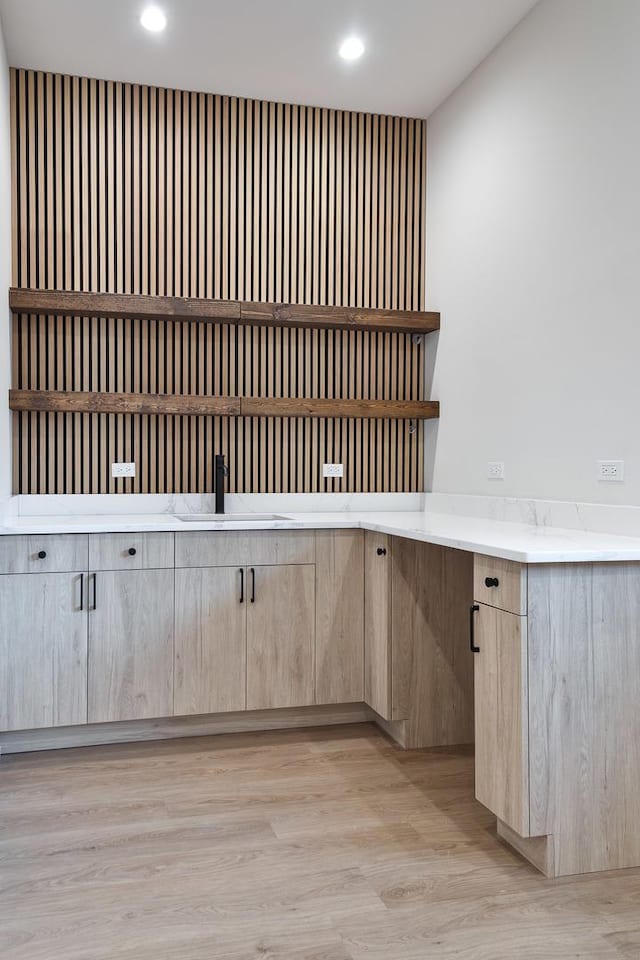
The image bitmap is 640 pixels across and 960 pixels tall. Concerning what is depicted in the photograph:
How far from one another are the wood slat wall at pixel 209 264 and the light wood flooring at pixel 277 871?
1.60 m

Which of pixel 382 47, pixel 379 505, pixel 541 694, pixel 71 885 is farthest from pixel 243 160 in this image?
pixel 71 885

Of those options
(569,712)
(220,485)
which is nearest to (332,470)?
(220,485)

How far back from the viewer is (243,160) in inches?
163

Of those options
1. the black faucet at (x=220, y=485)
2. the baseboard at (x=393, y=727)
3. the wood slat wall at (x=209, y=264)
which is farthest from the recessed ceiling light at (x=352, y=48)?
the baseboard at (x=393, y=727)

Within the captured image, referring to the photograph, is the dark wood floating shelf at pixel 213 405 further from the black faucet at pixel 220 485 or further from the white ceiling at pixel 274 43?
the white ceiling at pixel 274 43

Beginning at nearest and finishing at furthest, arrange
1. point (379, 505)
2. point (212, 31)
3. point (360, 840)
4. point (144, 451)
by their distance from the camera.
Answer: point (360, 840) → point (212, 31) → point (144, 451) → point (379, 505)

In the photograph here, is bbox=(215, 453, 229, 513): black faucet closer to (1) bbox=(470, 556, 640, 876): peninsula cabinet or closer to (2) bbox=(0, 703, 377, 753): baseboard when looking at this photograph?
(2) bbox=(0, 703, 377, 753): baseboard

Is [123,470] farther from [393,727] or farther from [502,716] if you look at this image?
[502,716]

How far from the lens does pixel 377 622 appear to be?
338 centimetres

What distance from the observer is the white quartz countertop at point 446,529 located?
220cm

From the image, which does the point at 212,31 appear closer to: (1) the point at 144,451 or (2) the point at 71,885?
(1) the point at 144,451

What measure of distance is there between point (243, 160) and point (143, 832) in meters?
3.30

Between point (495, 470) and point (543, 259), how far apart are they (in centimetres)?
97

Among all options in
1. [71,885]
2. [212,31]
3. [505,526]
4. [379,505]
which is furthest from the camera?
[379,505]
